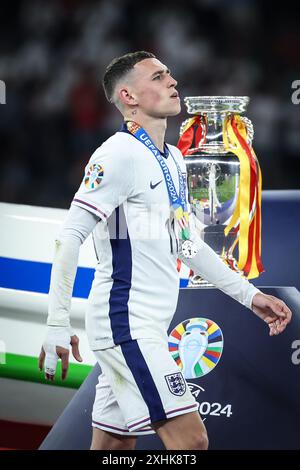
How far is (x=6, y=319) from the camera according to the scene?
11.4ft

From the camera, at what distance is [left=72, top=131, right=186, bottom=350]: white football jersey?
230 cm

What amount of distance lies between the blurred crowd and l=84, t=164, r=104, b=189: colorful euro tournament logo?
2.46m

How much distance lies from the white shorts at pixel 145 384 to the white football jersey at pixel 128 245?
3cm

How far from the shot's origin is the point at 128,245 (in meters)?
2.32

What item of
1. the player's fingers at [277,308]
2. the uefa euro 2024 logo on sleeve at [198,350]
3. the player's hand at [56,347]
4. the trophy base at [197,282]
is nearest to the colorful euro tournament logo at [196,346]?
the uefa euro 2024 logo on sleeve at [198,350]

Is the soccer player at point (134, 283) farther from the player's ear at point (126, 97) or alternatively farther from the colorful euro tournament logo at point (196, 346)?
the colorful euro tournament logo at point (196, 346)

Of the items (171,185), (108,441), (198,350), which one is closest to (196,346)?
(198,350)

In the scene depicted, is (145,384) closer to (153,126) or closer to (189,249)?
(189,249)

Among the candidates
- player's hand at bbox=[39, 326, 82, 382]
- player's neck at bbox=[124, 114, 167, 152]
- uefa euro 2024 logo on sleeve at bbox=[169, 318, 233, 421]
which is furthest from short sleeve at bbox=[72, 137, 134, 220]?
uefa euro 2024 logo on sleeve at bbox=[169, 318, 233, 421]

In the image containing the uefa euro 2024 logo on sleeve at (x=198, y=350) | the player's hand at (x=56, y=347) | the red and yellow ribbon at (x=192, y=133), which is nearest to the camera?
the player's hand at (x=56, y=347)

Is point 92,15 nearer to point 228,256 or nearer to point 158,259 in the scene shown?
point 228,256

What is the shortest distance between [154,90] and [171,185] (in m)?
0.26

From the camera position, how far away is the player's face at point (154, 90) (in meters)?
2.45

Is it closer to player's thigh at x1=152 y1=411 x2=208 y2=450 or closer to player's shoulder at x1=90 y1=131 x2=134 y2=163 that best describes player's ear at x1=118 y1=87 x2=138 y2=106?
player's shoulder at x1=90 y1=131 x2=134 y2=163
